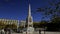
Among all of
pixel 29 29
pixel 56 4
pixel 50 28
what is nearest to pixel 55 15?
Answer: pixel 56 4

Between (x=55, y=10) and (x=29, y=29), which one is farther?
(x=55, y=10)

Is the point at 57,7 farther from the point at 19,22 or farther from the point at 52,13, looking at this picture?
the point at 19,22

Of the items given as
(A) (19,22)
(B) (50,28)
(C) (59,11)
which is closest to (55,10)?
(C) (59,11)

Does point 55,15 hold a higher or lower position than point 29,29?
higher

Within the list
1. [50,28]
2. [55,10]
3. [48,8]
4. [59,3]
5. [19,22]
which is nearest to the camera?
[59,3]

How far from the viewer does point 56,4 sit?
16.0 m

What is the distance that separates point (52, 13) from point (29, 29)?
4713mm

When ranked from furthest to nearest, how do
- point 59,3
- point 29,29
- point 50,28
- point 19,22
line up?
point 19,22, point 50,28, point 59,3, point 29,29

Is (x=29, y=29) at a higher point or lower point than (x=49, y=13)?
lower

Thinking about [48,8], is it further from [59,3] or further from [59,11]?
[59,3]

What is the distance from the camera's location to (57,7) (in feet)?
52.1

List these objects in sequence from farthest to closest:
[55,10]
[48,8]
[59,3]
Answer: [48,8] < [55,10] < [59,3]

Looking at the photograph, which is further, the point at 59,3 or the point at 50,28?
the point at 50,28

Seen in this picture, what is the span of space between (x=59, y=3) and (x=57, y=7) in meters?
0.53
